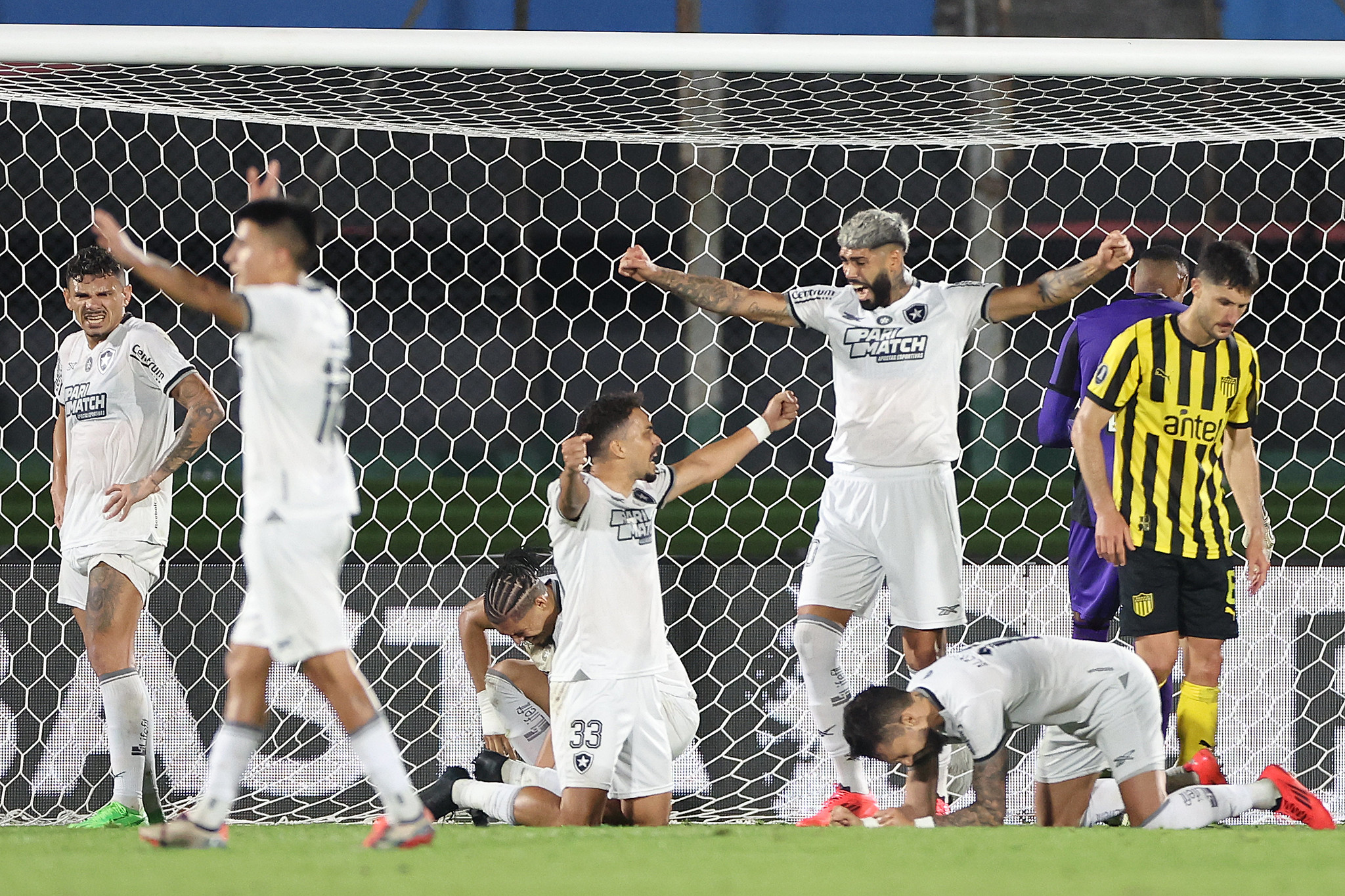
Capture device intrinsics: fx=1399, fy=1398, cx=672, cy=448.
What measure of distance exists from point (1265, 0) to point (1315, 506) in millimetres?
4006

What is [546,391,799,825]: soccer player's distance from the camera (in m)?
3.60

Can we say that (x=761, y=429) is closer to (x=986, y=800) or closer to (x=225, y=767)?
(x=986, y=800)

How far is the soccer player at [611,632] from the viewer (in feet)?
11.8

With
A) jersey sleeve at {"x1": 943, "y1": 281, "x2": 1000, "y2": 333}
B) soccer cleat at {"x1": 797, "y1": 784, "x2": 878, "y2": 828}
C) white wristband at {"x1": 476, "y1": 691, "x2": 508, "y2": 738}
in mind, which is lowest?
soccer cleat at {"x1": 797, "y1": 784, "x2": 878, "y2": 828}

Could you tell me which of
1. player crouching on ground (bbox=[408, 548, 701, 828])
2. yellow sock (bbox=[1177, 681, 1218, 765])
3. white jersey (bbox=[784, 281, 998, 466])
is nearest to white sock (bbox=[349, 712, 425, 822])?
player crouching on ground (bbox=[408, 548, 701, 828])

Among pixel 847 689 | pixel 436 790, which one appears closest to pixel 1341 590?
pixel 847 689

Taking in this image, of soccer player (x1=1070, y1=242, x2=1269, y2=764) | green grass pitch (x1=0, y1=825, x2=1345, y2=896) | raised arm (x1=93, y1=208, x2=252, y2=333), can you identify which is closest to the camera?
green grass pitch (x1=0, y1=825, x2=1345, y2=896)

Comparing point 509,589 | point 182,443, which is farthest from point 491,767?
point 182,443

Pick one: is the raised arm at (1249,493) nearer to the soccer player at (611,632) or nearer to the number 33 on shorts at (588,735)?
the soccer player at (611,632)

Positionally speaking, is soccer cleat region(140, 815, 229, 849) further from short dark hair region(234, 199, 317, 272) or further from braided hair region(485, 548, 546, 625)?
braided hair region(485, 548, 546, 625)

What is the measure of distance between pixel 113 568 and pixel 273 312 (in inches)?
67.8

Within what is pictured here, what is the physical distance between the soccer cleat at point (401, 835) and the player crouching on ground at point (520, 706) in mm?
1119

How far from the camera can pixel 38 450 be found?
22.6 feet

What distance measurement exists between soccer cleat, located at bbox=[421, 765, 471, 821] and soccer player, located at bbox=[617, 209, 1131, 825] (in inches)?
42.0
